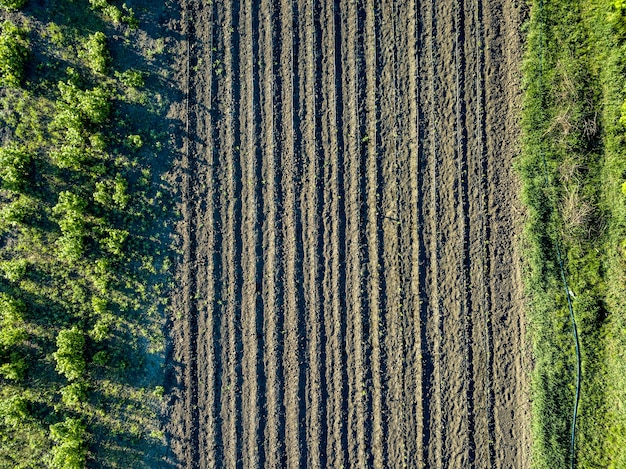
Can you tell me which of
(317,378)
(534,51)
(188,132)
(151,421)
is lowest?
(151,421)

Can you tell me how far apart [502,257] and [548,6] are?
4928 mm

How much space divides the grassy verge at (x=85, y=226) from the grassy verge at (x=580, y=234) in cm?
746

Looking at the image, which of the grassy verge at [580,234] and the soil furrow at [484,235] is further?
the soil furrow at [484,235]

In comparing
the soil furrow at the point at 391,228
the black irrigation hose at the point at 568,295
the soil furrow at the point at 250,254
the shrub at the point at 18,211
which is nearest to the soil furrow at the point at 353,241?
the soil furrow at the point at 391,228

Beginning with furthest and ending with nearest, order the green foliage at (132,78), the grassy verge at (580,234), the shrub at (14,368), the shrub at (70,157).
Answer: the green foliage at (132,78)
the shrub at (70,157)
the shrub at (14,368)
the grassy verge at (580,234)

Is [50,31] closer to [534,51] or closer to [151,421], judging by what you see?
[151,421]

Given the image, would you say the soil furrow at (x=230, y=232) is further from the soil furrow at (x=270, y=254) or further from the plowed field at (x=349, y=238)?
the soil furrow at (x=270, y=254)

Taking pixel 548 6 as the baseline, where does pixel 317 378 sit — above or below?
below

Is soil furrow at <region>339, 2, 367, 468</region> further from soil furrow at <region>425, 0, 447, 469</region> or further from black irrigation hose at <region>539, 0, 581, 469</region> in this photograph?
black irrigation hose at <region>539, 0, 581, 469</region>

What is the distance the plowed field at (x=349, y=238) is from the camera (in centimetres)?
930

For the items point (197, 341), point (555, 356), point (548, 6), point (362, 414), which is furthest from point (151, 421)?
point (548, 6)

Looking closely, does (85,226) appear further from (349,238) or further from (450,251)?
(450,251)

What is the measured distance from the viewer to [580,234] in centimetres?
908

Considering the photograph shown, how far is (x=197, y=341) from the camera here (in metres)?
9.41
